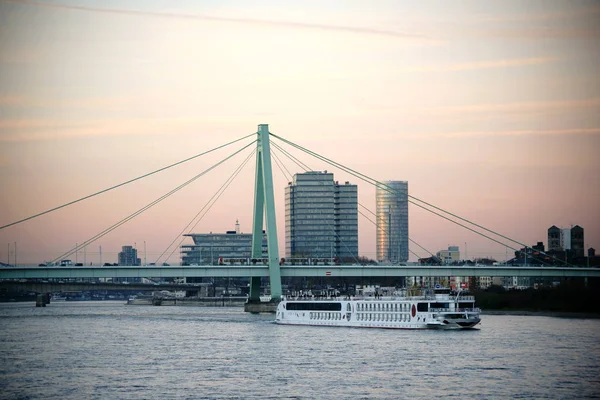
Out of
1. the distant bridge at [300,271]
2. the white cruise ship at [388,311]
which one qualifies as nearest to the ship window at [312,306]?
the white cruise ship at [388,311]

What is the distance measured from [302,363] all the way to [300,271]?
2167 inches

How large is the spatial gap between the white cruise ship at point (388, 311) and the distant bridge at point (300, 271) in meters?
11.6

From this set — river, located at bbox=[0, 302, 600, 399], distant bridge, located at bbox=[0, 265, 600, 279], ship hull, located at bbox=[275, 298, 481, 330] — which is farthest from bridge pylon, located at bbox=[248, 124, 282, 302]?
river, located at bbox=[0, 302, 600, 399]

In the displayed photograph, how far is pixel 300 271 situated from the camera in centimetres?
11300

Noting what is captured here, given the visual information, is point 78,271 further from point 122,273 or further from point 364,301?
point 364,301

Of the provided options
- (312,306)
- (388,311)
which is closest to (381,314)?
(388,311)

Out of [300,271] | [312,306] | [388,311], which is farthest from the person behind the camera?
[300,271]

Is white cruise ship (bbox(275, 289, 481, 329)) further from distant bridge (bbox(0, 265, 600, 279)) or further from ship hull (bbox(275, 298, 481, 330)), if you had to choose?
distant bridge (bbox(0, 265, 600, 279))

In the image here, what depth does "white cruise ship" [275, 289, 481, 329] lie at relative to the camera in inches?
3334

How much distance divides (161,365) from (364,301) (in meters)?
37.5

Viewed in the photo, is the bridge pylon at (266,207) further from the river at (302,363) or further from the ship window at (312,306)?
the river at (302,363)

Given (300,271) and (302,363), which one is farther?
(300,271)

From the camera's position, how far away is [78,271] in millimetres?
109812

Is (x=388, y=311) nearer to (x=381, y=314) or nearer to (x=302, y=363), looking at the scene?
(x=381, y=314)
